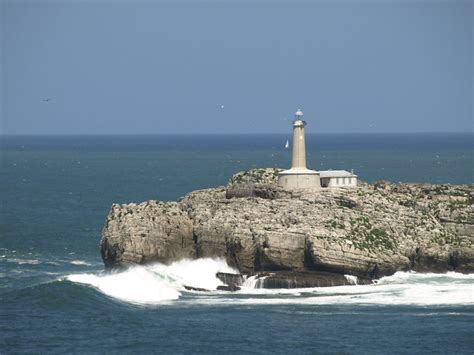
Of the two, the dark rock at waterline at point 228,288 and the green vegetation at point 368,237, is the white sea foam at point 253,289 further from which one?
the green vegetation at point 368,237

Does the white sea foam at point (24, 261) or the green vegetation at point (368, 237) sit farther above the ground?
the green vegetation at point (368, 237)

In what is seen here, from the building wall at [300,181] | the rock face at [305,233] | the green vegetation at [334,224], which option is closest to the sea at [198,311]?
the rock face at [305,233]

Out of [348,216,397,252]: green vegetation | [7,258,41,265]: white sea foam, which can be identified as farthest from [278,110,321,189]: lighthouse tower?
[7,258,41,265]: white sea foam

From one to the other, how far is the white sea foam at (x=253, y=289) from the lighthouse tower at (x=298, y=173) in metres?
11.5

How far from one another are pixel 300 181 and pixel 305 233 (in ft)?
37.3

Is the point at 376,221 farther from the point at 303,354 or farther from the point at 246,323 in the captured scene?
the point at 303,354

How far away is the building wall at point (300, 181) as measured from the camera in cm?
9581

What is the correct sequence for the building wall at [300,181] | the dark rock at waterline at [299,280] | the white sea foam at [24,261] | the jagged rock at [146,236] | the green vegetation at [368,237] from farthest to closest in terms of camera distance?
the building wall at [300,181] < the white sea foam at [24,261] < the jagged rock at [146,236] < the green vegetation at [368,237] < the dark rock at waterline at [299,280]

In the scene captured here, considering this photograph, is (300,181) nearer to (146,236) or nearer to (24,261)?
(146,236)

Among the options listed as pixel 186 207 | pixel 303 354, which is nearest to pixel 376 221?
pixel 186 207

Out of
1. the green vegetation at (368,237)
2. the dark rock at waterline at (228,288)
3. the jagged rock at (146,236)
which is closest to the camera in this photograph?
the dark rock at waterline at (228,288)

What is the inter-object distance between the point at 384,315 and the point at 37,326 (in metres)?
→ 18.5

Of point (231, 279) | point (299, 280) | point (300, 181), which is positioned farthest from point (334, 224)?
point (300, 181)

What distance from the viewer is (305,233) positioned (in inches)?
3346
